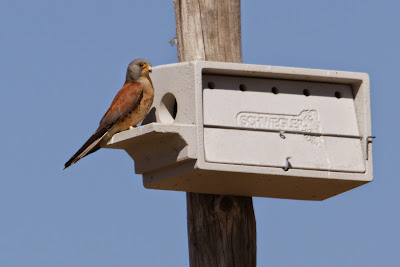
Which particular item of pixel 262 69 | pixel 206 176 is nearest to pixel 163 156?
pixel 206 176

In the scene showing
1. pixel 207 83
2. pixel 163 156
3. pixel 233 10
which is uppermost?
pixel 233 10

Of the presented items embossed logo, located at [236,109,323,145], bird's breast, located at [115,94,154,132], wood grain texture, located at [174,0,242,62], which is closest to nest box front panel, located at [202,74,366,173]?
embossed logo, located at [236,109,323,145]

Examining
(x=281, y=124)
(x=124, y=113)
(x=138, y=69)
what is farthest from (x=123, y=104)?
(x=281, y=124)

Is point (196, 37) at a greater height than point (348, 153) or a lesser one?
greater

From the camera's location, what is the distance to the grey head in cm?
624

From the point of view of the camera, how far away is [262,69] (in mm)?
5566

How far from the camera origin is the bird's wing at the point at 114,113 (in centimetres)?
595

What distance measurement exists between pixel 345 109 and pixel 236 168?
0.98m

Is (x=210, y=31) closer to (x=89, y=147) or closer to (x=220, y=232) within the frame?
(x=89, y=147)

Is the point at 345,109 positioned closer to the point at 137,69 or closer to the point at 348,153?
the point at 348,153

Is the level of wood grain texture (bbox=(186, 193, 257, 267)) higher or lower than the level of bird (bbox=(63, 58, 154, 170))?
lower

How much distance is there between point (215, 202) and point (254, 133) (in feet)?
1.75

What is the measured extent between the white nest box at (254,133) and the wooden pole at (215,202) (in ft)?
0.40

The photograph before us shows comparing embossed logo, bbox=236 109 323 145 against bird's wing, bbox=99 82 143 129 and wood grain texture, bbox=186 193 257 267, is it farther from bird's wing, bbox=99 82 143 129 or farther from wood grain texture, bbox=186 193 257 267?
bird's wing, bbox=99 82 143 129
